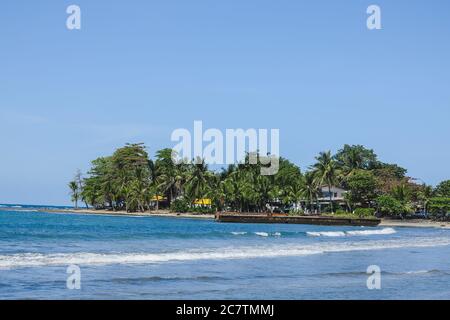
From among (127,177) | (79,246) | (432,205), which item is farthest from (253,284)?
(127,177)

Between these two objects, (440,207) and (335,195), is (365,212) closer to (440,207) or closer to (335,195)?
(440,207)

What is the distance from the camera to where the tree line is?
87750 mm

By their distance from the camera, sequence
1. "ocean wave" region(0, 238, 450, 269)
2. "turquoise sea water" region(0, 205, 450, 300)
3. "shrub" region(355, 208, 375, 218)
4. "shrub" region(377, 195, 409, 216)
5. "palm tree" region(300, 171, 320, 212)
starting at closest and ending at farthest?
"turquoise sea water" region(0, 205, 450, 300) < "ocean wave" region(0, 238, 450, 269) < "shrub" region(355, 208, 375, 218) < "shrub" region(377, 195, 409, 216) < "palm tree" region(300, 171, 320, 212)

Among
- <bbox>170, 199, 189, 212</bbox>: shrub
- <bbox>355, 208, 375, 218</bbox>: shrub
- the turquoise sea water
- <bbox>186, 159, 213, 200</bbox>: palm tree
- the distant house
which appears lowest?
the turquoise sea water

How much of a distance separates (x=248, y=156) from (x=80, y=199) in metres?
44.0

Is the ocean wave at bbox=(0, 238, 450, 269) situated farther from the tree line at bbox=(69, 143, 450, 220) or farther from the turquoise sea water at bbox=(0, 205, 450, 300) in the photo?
the tree line at bbox=(69, 143, 450, 220)

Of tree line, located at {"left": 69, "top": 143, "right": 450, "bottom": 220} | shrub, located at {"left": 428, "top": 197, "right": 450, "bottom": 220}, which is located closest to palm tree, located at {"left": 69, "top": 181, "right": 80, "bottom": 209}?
tree line, located at {"left": 69, "top": 143, "right": 450, "bottom": 220}

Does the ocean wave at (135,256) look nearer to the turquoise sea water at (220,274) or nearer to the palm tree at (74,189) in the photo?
the turquoise sea water at (220,274)

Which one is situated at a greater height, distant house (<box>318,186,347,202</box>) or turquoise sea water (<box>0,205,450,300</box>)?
distant house (<box>318,186,347,202</box>)

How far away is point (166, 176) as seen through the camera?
100312 millimetres

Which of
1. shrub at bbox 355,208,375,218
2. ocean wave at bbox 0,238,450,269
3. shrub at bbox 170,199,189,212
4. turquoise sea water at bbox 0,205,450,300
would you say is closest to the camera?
turquoise sea water at bbox 0,205,450,300

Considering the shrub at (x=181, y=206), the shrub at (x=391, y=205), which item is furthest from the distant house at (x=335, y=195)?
the shrub at (x=181, y=206)

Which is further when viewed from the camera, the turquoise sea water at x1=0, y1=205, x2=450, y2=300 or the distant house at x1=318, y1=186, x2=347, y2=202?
the distant house at x1=318, y1=186, x2=347, y2=202

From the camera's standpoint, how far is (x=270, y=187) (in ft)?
303
